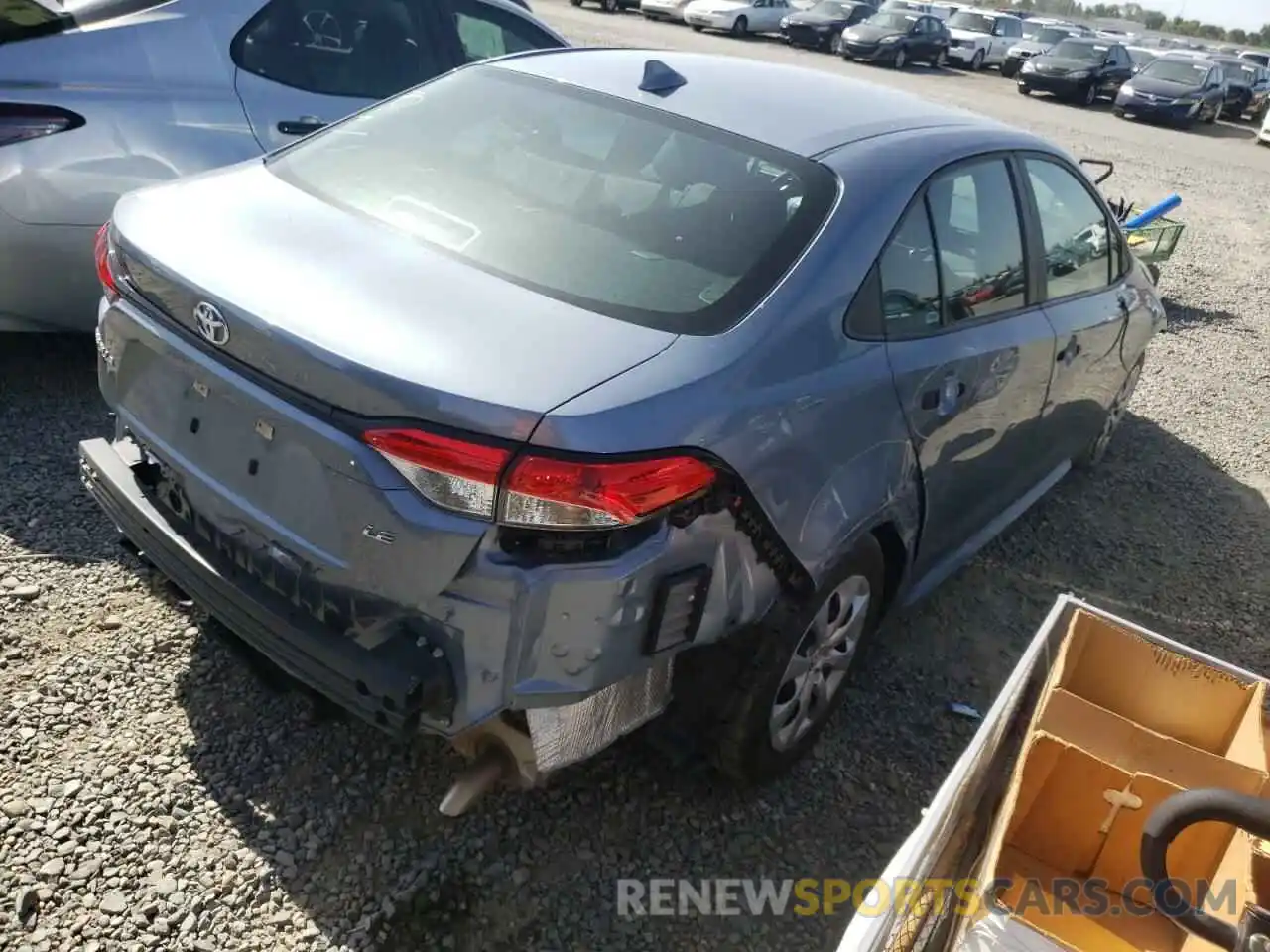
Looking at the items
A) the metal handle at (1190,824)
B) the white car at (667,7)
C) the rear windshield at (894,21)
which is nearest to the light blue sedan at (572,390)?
the metal handle at (1190,824)

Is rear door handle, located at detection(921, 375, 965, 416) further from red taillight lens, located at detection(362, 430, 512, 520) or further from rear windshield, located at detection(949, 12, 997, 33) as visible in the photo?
rear windshield, located at detection(949, 12, 997, 33)

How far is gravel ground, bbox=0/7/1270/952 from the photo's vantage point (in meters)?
2.29

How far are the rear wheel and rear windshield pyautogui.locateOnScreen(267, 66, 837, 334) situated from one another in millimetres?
735

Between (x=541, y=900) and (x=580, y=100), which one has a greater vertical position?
(x=580, y=100)

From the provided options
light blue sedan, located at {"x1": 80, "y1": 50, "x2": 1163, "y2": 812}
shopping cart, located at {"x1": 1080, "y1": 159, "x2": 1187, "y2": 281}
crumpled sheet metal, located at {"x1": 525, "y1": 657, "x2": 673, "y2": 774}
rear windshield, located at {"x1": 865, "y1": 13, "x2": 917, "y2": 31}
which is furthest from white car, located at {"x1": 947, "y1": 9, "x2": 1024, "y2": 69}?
crumpled sheet metal, located at {"x1": 525, "y1": 657, "x2": 673, "y2": 774}

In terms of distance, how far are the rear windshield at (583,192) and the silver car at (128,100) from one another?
1303 mm

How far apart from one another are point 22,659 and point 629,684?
5.74 feet

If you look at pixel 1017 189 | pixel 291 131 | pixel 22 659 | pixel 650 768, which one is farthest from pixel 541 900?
pixel 291 131

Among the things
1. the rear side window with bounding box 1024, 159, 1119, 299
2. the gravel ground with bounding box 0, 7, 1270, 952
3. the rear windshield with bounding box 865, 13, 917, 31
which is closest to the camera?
the gravel ground with bounding box 0, 7, 1270, 952

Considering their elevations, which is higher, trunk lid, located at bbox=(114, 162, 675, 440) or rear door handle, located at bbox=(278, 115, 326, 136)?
trunk lid, located at bbox=(114, 162, 675, 440)

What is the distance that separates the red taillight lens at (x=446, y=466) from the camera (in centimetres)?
187

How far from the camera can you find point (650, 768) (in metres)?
2.79

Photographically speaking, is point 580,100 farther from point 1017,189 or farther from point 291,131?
point 291,131

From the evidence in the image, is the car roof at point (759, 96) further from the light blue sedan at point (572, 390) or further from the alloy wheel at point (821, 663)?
the alloy wheel at point (821, 663)
